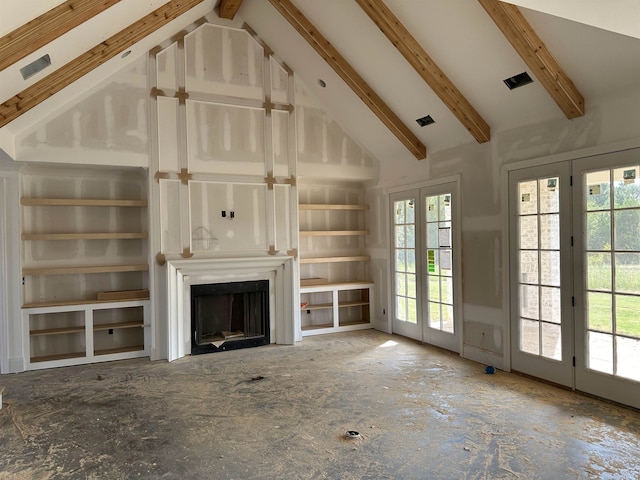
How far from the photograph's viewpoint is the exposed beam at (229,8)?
553 centimetres

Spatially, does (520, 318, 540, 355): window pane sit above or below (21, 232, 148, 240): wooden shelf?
Answer: below

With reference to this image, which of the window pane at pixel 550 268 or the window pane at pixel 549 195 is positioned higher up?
the window pane at pixel 549 195

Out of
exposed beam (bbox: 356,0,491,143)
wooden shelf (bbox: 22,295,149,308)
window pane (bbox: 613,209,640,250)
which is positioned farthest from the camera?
wooden shelf (bbox: 22,295,149,308)

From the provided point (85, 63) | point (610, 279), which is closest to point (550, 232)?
point (610, 279)

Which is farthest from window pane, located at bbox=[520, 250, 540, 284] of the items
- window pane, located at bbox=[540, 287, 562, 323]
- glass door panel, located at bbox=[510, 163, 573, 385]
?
window pane, located at bbox=[540, 287, 562, 323]

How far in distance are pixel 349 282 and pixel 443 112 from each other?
3.21 m

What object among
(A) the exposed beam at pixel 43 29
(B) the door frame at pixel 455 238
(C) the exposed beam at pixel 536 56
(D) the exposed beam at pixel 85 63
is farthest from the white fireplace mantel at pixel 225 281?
(C) the exposed beam at pixel 536 56

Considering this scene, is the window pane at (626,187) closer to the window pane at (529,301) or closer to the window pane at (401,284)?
the window pane at (529,301)

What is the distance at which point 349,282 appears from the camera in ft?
23.7

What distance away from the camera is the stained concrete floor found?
2.85m

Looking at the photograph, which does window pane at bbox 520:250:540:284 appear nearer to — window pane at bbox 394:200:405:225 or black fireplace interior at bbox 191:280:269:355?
window pane at bbox 394:200:405:225

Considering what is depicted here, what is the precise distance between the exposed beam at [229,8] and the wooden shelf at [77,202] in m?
2.79

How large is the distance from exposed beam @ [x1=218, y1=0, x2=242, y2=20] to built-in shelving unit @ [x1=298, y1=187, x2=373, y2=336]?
2780 millimetres

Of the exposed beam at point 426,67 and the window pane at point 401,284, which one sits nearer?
the exposed beam at point 426,67
